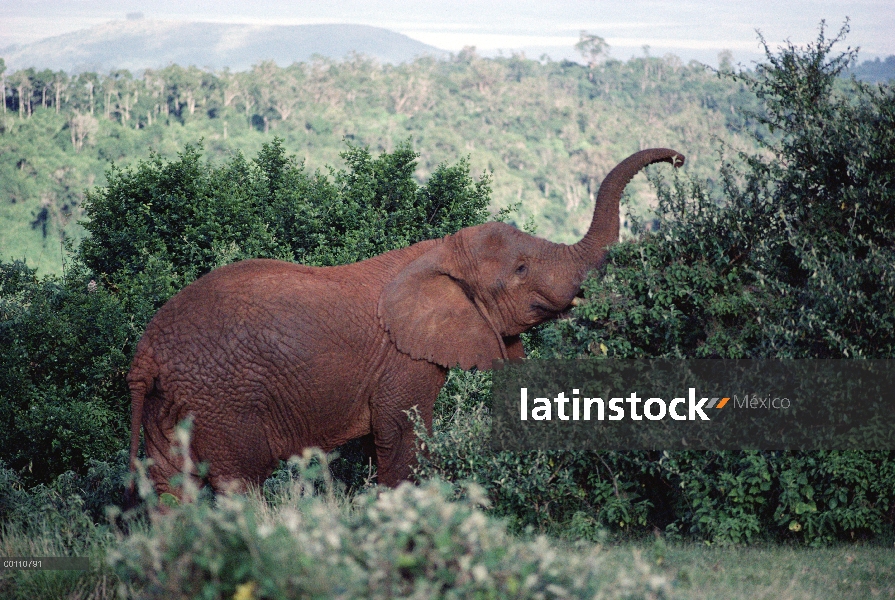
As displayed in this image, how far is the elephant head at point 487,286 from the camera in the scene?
29.8 feet

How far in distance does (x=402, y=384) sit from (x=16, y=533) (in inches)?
130

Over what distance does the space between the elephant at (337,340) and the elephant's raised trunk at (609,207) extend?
1 centimetres

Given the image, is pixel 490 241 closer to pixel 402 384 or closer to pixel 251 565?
pixel 402 384

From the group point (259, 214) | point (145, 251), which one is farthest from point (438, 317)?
point (259, 214)

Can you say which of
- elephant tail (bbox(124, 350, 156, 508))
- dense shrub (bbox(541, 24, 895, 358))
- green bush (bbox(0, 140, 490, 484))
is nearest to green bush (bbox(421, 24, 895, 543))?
dense shrub (bbox(541, 24, 895, 358))

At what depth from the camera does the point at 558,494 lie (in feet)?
27.9

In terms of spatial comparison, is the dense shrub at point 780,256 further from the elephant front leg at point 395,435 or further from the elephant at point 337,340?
the elephant front leg at point 395,435

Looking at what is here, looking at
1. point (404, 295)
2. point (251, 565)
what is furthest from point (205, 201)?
point (251, 565)

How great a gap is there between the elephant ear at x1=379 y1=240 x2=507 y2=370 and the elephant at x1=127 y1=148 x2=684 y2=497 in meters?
0.01

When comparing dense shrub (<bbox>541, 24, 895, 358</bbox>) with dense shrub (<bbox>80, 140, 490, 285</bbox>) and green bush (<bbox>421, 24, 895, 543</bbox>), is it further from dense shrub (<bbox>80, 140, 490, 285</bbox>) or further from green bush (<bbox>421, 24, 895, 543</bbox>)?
dense shrub (<bbox>80, 140, 490, 285</bbox>)

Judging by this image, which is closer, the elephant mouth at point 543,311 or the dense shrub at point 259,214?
the elephant mouth at point 543,311
